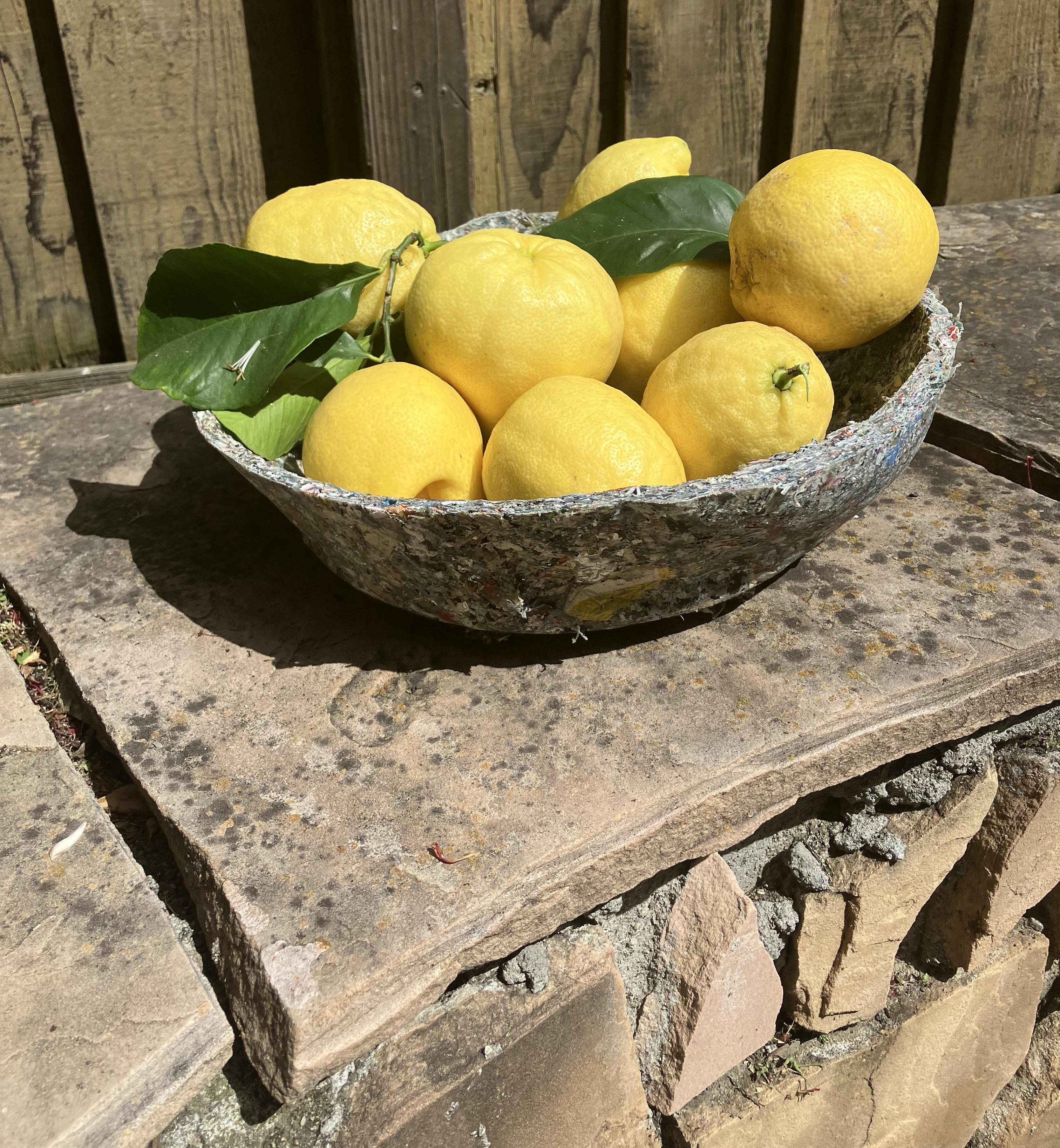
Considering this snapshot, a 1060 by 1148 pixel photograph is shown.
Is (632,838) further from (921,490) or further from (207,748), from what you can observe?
(921,490)

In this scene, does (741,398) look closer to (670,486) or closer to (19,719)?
(670,486)

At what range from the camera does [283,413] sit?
1.16m

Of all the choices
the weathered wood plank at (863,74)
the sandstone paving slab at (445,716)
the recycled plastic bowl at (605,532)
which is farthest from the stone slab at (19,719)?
the weathered wood plank at (863,74)

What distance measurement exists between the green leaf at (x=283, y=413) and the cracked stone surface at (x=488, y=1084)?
626 millimetres

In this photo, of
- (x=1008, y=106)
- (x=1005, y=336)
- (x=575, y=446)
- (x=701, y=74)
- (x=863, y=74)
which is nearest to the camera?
(x=575, y=446)

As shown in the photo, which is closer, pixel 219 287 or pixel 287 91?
pixel 219 287

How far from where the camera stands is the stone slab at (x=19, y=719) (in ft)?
3.58

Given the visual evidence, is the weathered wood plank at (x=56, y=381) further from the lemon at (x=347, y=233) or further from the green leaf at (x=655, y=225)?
the green leaf at (x=655, y=225)

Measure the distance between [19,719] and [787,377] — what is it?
3.05 ft

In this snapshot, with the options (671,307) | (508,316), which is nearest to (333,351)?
(508,316)

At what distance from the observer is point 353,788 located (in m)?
0.98

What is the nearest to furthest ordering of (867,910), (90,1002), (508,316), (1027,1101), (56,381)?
1. (90,1002)
2. (508,316)
3. (867,910)
4. (1027,1101)
5. (56,381)

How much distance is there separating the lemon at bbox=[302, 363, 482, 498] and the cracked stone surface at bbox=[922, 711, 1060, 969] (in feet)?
2.60

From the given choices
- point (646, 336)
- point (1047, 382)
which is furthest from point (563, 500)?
point (1047, 382)
